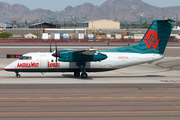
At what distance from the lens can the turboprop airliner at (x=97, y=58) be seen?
25.8m

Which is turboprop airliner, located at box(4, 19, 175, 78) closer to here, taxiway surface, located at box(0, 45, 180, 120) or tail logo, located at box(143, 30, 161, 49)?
tail logo, located at box(143, 30, 161, 49)

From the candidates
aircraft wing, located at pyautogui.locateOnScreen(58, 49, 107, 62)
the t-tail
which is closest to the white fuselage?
the t-tail

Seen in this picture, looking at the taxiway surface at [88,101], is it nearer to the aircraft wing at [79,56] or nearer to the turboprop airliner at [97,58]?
the turboprop airliner at [97,58]

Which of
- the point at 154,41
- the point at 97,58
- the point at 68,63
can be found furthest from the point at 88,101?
the point at 154,41

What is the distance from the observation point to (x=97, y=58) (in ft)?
85.0

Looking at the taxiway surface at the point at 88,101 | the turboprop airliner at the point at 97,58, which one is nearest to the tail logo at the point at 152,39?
the turboprop airliner at the point at 97,58

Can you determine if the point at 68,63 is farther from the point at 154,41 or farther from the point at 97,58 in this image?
the point at 154,41

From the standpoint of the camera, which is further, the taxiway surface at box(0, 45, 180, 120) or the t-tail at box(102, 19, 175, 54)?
the t-tail at box(102, 19, 175, 54)

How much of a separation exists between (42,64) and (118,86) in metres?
8.96

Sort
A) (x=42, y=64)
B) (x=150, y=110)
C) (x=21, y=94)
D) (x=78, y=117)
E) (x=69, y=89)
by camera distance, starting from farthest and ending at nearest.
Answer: (x=42, y=64) → (x=69, y=89) → (x=21, y=94) → (x=150, y=110) → (x=78, y=117)

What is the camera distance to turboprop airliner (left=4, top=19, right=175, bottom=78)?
2575 cm

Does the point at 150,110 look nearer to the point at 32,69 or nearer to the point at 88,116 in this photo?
the point at 88,116

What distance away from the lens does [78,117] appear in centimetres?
1332

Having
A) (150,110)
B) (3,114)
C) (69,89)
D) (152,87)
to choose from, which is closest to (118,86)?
(152,87)
